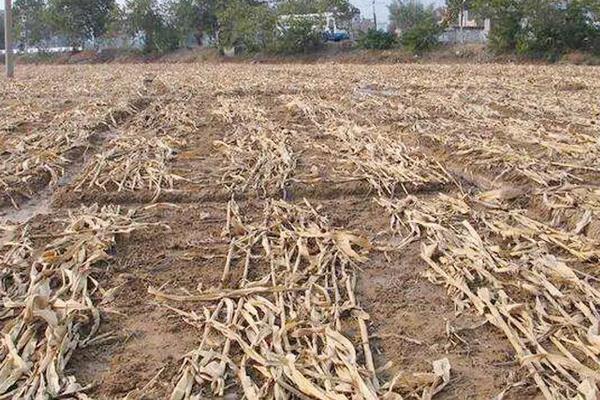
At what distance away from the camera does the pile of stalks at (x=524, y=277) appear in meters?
2.93

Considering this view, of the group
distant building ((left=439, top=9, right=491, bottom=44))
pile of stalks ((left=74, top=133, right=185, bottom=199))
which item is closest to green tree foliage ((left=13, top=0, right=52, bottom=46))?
distant building ((left=439, top=9, right=491, bottom=44))

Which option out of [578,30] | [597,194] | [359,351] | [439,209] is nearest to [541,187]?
[597,194]

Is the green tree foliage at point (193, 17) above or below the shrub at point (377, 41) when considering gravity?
above

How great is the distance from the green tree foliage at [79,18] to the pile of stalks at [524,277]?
48.6 metres

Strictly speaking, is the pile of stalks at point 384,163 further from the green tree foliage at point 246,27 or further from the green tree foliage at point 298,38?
the green tree foliage at point 246,27

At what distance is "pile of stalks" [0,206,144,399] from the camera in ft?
9.36

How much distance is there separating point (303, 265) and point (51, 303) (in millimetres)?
1519

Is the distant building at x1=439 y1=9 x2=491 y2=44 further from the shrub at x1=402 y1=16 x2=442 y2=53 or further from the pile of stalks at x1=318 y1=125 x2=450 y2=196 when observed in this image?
the pile of stalks at x1=318 y1=125 x2=450 y2=196

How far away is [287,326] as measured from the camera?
325cm

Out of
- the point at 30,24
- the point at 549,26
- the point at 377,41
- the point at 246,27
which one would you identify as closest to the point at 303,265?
the point at 549,26

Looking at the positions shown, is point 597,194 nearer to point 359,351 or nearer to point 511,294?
point 511,294

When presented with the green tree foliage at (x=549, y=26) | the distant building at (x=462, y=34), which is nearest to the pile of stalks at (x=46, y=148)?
the green tree foliage at (x=549, y=26)

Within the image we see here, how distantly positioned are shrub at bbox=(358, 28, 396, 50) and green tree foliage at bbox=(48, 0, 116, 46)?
2202 cm

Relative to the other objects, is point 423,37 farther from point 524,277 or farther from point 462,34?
point 524,277
